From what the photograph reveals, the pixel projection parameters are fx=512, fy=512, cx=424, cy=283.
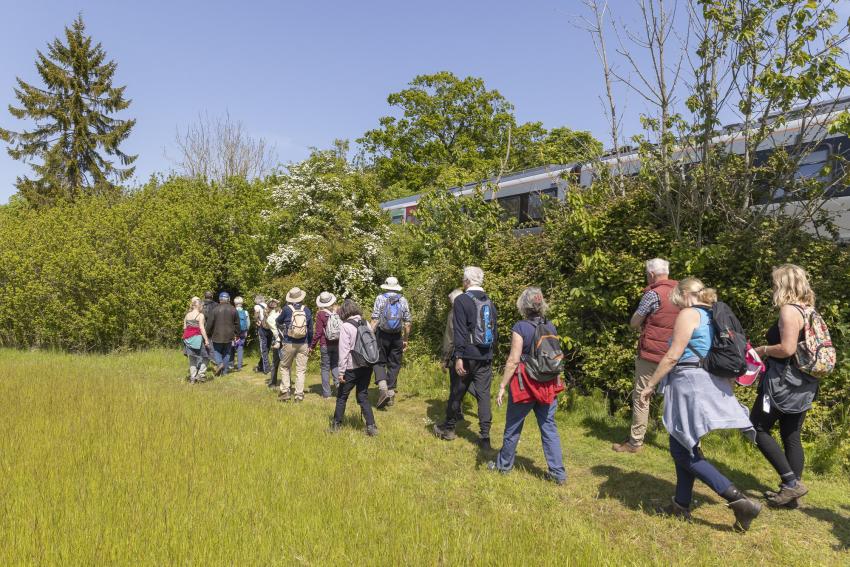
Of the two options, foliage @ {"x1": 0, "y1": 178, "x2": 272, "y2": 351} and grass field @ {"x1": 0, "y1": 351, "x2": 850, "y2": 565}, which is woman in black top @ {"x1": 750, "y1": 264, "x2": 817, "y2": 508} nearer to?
grass field @ {"x1": 0, "y1": 351, "x2": 850, "y2": 565}

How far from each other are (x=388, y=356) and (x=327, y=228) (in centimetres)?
624

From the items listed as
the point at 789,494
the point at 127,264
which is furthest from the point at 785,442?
the point at 127,264

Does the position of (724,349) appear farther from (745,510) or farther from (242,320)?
(242,320)

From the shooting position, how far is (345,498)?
398 cm

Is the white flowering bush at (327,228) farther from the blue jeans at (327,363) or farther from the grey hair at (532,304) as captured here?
the grey hair at (532,304)

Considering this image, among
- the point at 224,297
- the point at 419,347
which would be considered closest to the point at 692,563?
the point at 419,347

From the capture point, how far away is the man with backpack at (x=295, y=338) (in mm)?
7906

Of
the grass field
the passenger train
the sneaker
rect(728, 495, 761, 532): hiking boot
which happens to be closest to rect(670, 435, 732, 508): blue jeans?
rect(728, 495, 761, 532): hiking boot

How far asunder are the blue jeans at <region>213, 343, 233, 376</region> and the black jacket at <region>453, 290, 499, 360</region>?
21.9 feet

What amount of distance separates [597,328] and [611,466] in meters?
2.40

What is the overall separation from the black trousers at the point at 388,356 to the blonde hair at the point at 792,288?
4848 mm

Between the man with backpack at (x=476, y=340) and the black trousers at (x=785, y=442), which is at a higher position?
the man with backpack at (x=476, y=340)

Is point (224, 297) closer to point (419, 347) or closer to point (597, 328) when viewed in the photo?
point (419, 347)

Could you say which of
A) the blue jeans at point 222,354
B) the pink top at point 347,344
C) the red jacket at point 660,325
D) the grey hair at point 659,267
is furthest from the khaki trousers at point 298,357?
the grey hair at point 659,267
